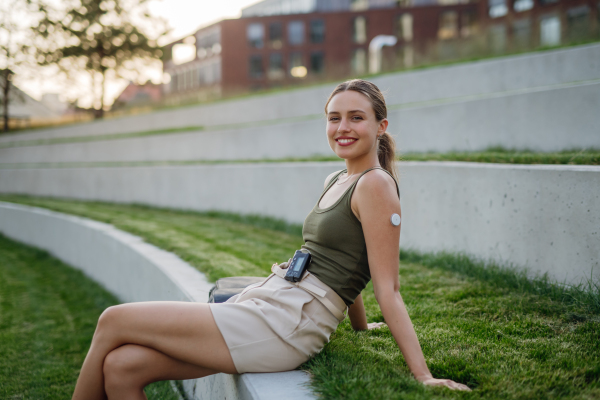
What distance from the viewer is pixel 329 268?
216cm

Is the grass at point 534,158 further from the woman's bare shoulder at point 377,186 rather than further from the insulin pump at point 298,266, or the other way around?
the insulin pump at point 298,266

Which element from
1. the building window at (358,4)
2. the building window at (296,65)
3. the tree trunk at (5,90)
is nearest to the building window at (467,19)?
the building window at (358,4)

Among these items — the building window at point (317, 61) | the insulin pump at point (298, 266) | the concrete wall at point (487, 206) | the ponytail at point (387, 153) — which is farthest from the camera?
the building window at point (317, 61)

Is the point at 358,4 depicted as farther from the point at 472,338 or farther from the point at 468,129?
the point at 472,338

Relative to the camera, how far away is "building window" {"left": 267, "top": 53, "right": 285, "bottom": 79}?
38.9 m

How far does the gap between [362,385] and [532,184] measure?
2227mm

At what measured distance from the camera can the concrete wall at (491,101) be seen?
17.2 feet

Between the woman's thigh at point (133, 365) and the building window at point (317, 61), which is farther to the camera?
the building window at point (317, 61)

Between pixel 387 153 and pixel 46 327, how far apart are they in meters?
4.56

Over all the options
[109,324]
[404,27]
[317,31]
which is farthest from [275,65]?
[109,324]

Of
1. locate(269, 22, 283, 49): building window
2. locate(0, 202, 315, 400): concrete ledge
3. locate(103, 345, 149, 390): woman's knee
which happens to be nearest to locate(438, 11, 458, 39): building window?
locate(269, 22, 283, 49): building window

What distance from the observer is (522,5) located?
80.7 ft

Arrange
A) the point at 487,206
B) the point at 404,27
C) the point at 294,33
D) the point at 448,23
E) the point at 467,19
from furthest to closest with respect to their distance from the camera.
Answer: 1. the point at 294,33
2. the point at 404,27
3. the point at 448,23
4. the point at 467,19
5. the point at 487,206

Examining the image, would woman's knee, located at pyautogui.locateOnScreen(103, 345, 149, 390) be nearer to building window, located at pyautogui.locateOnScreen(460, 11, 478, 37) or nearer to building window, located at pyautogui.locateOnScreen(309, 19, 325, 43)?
building window, located at pyautogui.locateOnScreen(460, 11, 478, 37)
